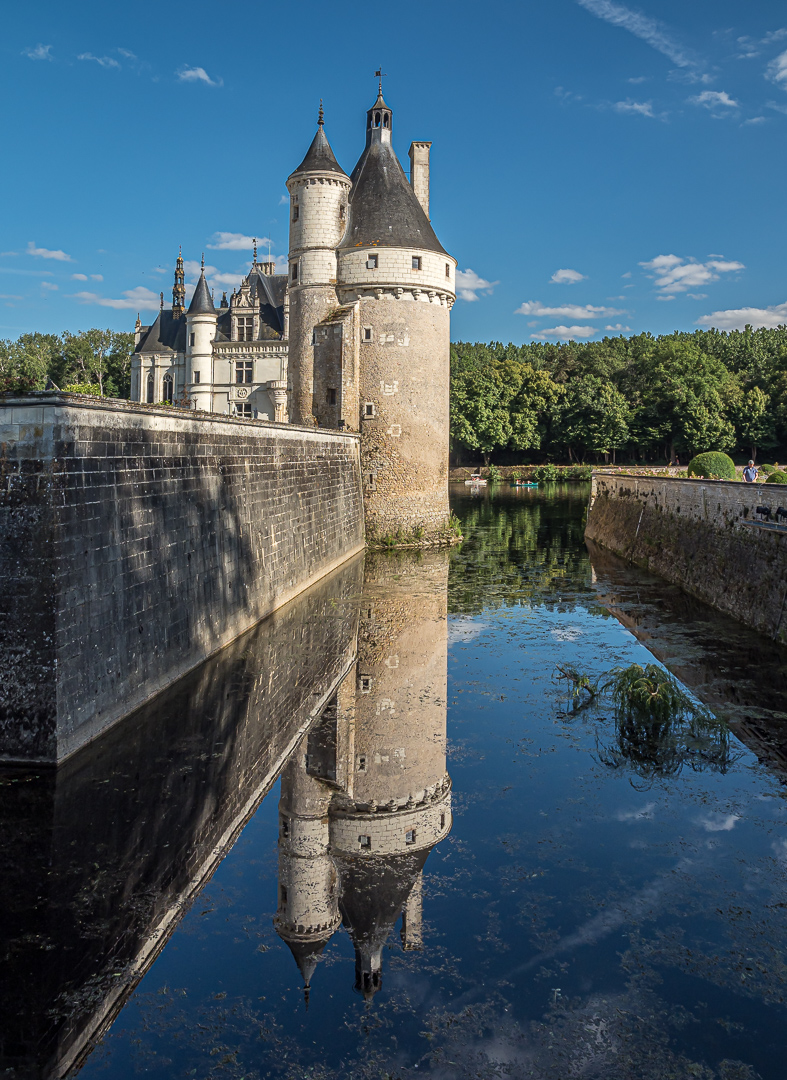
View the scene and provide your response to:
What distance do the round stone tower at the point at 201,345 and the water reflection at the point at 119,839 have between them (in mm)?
42552

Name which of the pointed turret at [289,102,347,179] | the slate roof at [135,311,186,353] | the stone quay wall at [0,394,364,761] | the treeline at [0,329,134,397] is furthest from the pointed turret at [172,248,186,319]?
the stone quay wall at [0,394,364,761]

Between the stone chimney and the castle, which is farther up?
the stone chimney

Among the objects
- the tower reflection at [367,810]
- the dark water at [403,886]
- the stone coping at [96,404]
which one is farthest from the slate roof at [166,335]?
the dark water at [403,886]

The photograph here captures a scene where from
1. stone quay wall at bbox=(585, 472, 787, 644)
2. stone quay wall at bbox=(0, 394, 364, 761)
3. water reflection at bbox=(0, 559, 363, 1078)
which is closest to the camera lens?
water reflection at bbox=(0, 559, 363, 1078)

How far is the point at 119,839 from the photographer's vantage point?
21.5 feet

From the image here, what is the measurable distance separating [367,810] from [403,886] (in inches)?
58.8

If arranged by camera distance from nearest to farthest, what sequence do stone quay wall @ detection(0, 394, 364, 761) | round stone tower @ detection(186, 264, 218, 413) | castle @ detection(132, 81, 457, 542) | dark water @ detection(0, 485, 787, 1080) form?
dark water @ detection(0, 485, 787, 1080), stone quay wall @ detection(0, 394, 364, 761), castle @ detection(132, 81, 457, 542), round stone tower @ detection(186, 264, 218, 413)

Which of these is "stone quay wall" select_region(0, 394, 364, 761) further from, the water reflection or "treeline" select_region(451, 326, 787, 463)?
"treeline" select_region(451, 326, 787, 463)

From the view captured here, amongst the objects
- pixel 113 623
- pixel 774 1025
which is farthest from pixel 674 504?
pixel 774 1025

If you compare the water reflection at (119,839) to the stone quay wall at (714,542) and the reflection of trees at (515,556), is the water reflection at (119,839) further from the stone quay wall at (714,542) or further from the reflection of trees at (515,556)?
the stone quay wall at (714,542)

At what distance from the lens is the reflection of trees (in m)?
18.5

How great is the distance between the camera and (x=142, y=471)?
978 centimetres

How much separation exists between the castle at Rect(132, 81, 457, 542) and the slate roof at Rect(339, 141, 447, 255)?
43 mm

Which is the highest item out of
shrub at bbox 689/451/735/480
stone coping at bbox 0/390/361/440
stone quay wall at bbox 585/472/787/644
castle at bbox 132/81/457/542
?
castle at bbox 132/81/457/542
